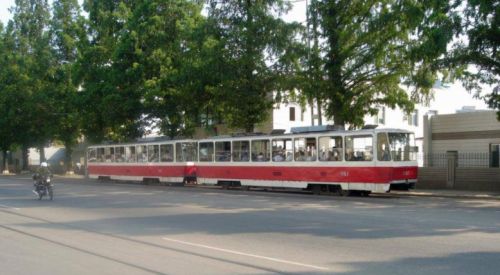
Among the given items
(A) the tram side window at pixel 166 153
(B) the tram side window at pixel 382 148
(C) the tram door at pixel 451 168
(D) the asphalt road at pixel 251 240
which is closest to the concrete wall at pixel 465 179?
(C) the tram door at pixel 451 168

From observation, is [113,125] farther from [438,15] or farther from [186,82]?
[438,15]

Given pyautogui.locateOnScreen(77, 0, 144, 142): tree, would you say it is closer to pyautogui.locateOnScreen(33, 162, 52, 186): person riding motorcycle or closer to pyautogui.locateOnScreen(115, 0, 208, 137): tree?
pyautogui.locateOnScreen(115, 0, 208, 137): tree

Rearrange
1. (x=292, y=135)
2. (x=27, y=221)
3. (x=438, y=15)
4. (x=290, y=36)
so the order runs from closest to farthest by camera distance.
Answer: (x=27, y=221), (x=438, y=15), (x=292, y=135), (x=290, y=36)

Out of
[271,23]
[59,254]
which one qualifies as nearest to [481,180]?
[271,23]

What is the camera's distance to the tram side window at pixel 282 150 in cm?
2747

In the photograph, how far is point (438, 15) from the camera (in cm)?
2100

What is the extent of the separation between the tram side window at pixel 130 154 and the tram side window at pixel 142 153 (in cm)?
46

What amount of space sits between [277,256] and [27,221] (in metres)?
8.50

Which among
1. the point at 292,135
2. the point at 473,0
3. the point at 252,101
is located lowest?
the point at 292,135

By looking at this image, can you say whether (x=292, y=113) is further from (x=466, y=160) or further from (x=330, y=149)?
(x=330, y=149)

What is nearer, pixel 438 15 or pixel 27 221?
pixel 27 221

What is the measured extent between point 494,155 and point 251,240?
902 inches

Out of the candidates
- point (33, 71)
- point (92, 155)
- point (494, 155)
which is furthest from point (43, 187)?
point (33, 71)

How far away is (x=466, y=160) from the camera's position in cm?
2992
